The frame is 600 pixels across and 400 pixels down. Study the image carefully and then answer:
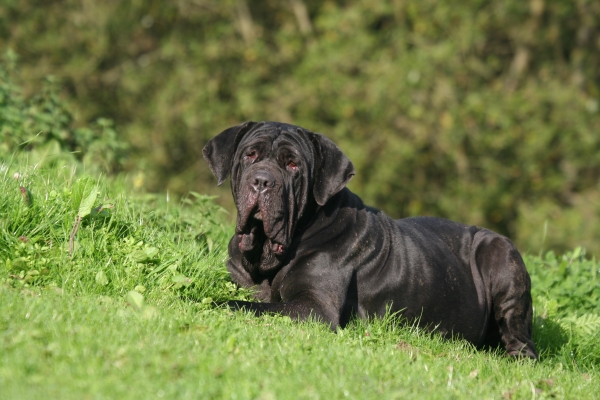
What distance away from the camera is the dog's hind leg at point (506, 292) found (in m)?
6.11

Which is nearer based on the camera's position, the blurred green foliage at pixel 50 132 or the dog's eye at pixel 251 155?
the dog's eye at pixel 251 155

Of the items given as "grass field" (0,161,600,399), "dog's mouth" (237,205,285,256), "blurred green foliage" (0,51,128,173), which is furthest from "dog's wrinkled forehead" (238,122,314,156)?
"blurred green foliage" (0,51,128,173)

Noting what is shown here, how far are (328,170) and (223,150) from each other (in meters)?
0.77

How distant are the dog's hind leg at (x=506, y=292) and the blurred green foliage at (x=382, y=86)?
8218 millimetres

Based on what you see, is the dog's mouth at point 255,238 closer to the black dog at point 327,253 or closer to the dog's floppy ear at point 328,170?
the black dog at point 327,253

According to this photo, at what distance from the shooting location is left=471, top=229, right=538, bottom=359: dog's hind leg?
6105 millimetres

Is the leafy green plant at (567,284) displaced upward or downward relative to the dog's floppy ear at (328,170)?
downward

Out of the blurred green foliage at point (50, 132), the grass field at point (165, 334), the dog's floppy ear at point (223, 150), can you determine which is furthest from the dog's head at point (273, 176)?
the blurred green foliage at point (50, 132)

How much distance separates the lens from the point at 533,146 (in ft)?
47.3

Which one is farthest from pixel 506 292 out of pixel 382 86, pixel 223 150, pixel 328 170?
pixel 382 86

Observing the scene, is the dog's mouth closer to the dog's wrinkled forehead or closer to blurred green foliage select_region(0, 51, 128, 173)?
the dog's wrinkled forehead

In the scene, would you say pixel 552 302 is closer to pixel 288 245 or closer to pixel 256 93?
pixel 288 245

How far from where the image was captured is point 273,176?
16.9ft

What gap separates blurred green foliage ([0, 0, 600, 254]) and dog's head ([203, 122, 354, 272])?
8.80 m
